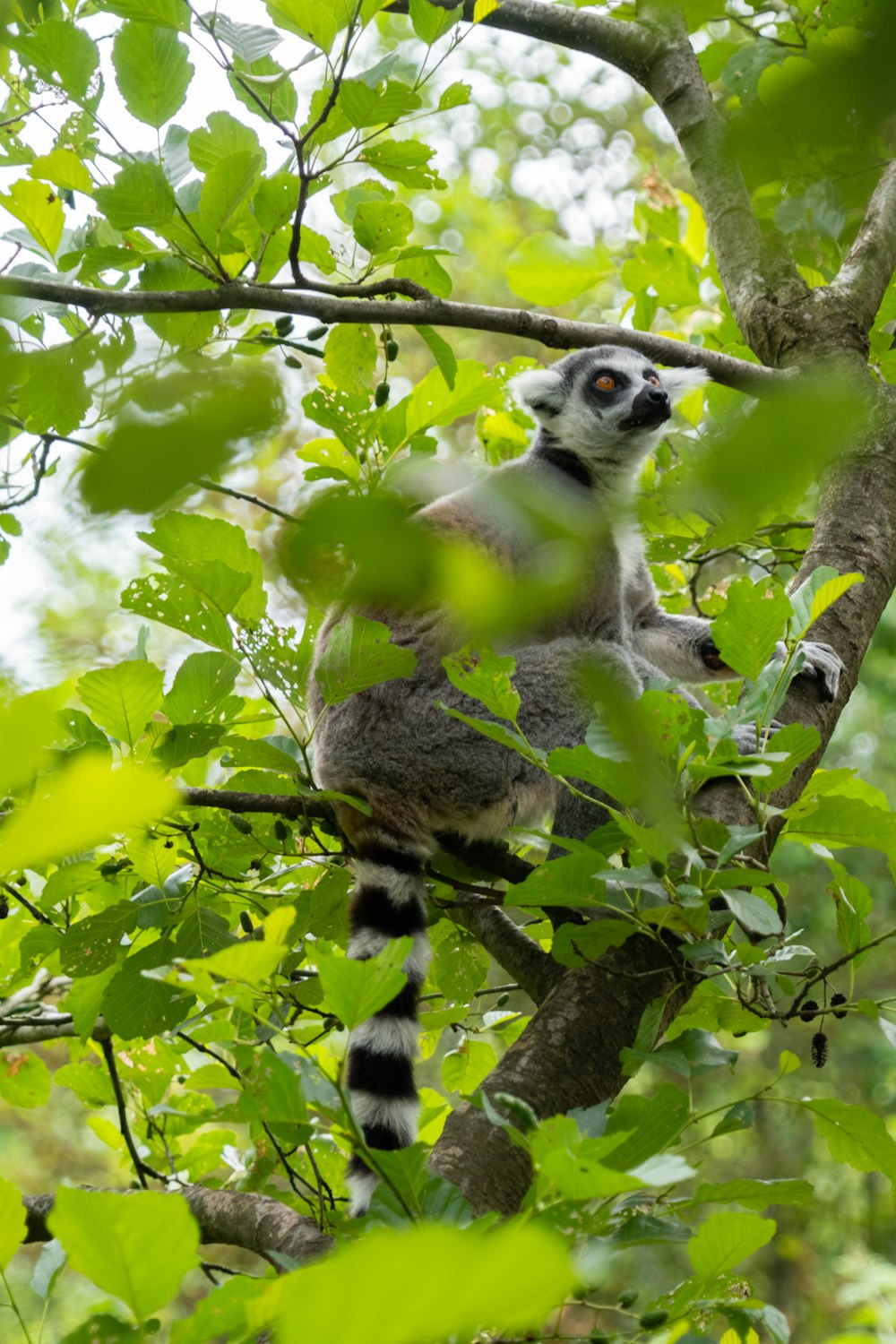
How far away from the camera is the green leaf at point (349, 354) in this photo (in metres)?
2.60

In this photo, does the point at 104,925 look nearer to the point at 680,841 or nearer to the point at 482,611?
the point at 680,841

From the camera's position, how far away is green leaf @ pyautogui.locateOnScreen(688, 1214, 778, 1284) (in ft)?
3.97

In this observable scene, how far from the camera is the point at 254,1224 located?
2109mm

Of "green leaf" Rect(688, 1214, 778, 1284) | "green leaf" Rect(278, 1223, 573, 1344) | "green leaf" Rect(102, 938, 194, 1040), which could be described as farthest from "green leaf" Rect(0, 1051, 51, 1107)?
"green leaf" Rect(278, 1223, 573, 1344)

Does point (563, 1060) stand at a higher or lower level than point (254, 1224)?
higher

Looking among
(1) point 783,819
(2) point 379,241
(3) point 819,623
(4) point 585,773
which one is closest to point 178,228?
(2) point 379,241

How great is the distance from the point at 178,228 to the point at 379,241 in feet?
1.93

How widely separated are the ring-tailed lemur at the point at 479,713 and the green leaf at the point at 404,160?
687 millimetres

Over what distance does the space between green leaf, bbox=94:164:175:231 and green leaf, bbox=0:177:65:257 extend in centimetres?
21

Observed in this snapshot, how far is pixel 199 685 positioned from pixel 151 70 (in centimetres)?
98

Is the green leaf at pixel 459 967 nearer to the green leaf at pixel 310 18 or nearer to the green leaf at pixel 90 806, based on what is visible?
the green leaf at pixel 310 18

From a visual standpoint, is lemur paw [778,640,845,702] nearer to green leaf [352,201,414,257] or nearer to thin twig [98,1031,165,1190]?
green leaf [352,201,414,257]

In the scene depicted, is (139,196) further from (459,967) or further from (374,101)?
(459,967)

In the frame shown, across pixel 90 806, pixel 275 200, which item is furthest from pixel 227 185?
pixel 90 806
